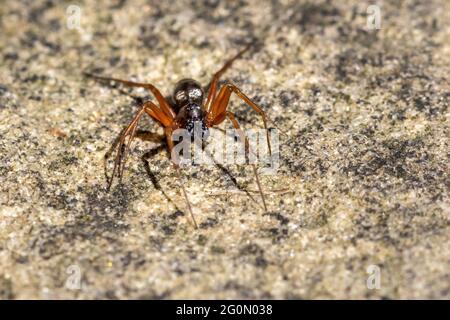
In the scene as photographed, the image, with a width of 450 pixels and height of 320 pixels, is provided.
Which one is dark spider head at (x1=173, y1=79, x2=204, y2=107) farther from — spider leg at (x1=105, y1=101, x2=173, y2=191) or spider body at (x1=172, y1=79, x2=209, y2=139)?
spider leg at (x1=105, y1=101, x2=173, y2=191)

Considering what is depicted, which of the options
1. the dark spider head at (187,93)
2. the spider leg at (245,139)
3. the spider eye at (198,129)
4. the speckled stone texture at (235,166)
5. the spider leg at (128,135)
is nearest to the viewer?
the speckled stone texture at (235,166)

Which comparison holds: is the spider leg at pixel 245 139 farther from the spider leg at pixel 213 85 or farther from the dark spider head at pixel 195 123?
the spider leg at pixel 213 85

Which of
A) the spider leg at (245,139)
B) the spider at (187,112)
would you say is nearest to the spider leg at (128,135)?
the spider at (187,112)

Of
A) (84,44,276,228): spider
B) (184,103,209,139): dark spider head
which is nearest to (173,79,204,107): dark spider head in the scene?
(84,44,276,228): spider

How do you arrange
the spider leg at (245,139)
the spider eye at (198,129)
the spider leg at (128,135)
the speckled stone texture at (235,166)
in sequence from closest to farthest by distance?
the speckled stone texture at (235,166) < the spider leg at (245,139) < the spider leg at (128,135) < the spider eye at (198,129)

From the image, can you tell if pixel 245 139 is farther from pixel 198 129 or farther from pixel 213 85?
pixel 213 85

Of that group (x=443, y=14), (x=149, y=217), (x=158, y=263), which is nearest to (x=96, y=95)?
(x=149, y=217)
